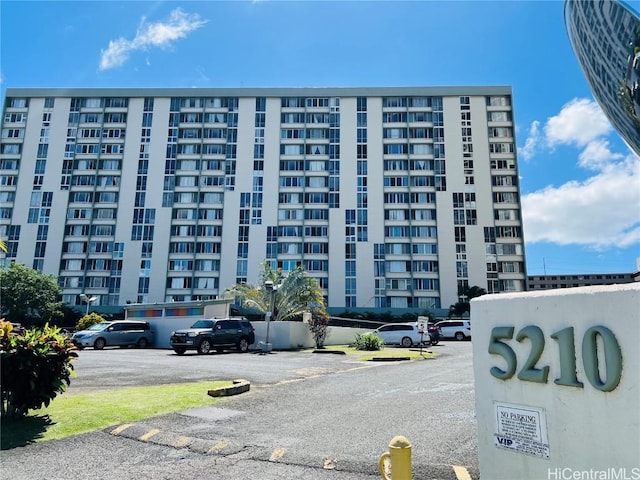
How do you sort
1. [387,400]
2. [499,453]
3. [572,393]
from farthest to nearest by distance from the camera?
[387,400]
[499,453]
[572,393]

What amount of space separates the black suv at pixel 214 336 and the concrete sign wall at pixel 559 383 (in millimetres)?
20869

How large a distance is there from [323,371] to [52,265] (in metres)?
58.1

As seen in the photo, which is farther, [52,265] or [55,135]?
[55,135]

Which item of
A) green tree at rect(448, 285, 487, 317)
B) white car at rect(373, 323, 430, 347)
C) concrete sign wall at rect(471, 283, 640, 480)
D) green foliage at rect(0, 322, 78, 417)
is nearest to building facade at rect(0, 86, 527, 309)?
green tree at rect(448, 285, 487, 317)

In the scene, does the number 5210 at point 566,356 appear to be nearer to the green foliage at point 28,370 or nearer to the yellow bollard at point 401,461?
the yellow bollard at point 401,461

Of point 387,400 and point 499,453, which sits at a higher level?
point 499,453

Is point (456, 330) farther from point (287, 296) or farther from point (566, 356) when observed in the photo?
point (566, 356)

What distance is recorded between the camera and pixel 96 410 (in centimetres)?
784

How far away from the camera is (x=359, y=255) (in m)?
60.3

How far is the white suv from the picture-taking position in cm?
3881

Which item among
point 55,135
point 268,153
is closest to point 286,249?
point 268,153

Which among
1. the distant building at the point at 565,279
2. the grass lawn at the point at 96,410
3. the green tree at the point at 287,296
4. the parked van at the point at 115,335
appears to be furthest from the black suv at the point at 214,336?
the distant building at the point at 565,279

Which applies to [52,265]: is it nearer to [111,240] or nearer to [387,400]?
[111,240]

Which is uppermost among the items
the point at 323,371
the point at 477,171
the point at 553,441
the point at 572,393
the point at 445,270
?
the point at 477,171
